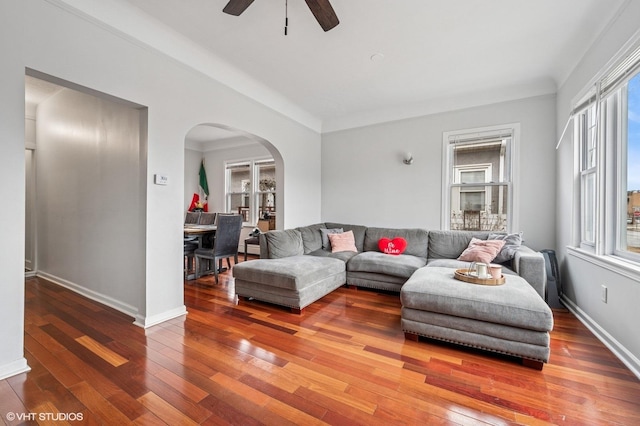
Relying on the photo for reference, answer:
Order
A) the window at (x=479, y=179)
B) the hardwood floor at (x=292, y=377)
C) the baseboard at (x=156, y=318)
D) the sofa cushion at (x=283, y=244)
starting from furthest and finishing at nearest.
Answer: the window at (x=479, y=179), the sofa cushion at (x=283, y=244), the baseboard at (x=156, y=318), the hardwood floor at (x=292, y=377)

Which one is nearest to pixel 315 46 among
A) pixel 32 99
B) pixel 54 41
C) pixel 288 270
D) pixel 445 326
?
pixel 54 41

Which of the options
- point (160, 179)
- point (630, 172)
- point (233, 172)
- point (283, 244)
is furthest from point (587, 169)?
point (233, 172)

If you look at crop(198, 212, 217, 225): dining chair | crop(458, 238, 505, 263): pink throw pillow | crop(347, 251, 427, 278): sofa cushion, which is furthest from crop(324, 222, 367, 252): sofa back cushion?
crop(198, 212, 217, 225): dining chair

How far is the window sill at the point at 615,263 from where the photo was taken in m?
1.93

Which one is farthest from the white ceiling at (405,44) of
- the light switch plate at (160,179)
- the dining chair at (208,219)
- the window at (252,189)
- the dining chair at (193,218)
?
the dining chair at (193,218)

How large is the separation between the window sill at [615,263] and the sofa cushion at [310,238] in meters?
3.16

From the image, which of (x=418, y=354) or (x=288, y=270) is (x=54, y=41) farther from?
(x=418, y=354)

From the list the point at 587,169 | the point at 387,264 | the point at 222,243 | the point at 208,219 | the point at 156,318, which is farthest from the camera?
the point at 208,219

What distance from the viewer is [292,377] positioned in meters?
1.78

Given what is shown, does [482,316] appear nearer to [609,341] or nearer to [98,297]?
[609,341]

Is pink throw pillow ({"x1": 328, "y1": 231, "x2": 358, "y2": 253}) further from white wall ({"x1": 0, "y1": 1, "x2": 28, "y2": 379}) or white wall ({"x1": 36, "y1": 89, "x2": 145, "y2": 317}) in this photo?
white wall ({"x1": 0, "y1": 1, "x2": 28, "y2": 379})

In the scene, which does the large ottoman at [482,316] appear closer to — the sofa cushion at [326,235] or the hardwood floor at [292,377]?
the hardwood floor at [292,377]

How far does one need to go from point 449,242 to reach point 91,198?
4.59 metres

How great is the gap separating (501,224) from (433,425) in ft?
11.2
